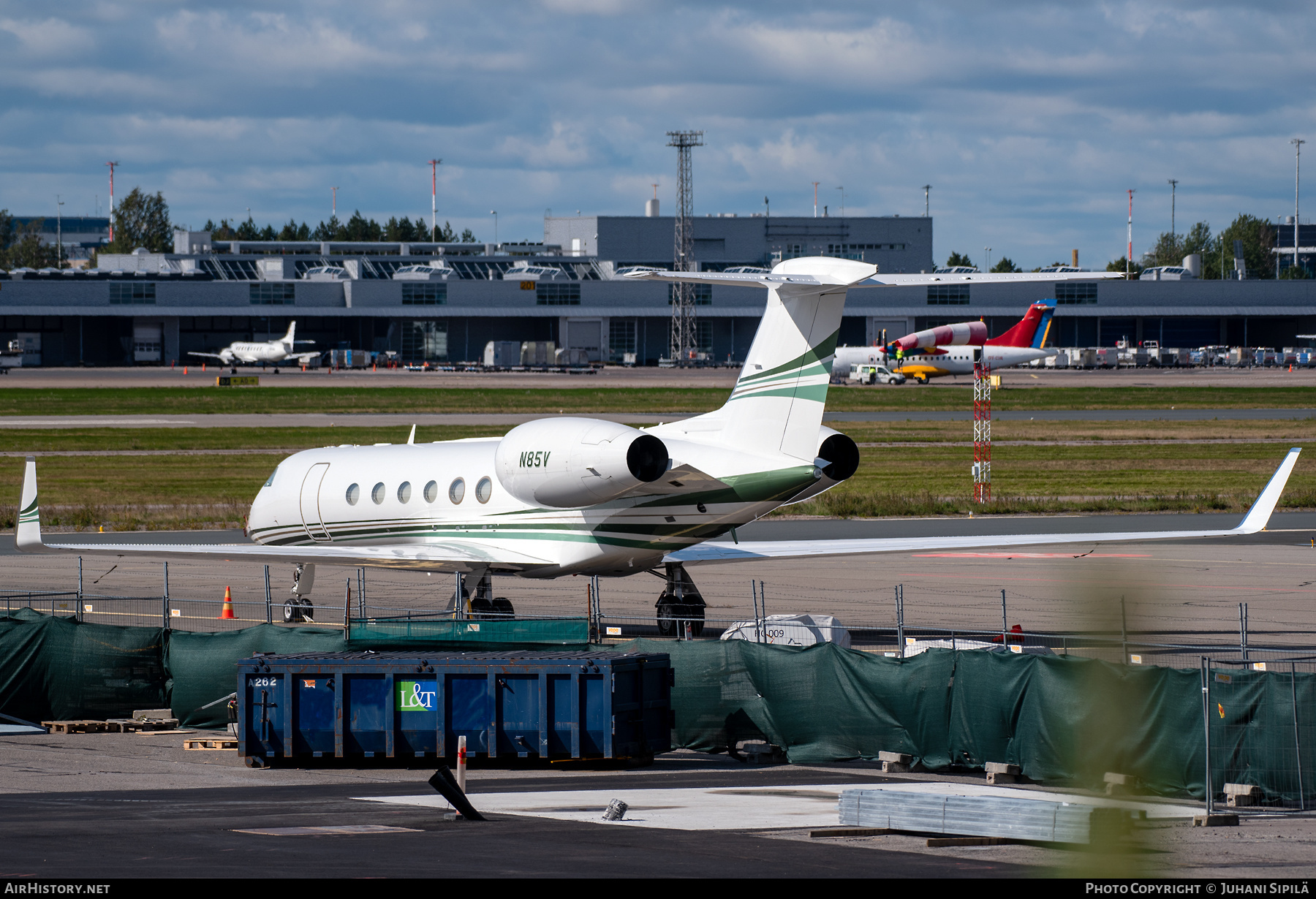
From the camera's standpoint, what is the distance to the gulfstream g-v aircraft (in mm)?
24203

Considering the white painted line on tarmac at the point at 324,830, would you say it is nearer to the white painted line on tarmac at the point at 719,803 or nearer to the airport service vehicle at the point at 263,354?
the white painted line on tarmac at the point at 719,803

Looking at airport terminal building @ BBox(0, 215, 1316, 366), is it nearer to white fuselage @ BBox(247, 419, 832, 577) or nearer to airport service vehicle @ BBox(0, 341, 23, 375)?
airport service vehicle @ BBox(0, 341, 23, 375)

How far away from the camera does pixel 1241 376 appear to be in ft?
443

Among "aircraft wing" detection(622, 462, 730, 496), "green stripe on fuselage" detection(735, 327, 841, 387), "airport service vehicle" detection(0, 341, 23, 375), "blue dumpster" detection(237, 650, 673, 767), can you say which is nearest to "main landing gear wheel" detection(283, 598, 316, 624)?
"aircraft wing" detection(622, 462, 730, 496)

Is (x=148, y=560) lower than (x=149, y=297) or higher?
lower

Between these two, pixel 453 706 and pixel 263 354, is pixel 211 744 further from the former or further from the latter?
pixel 263 354

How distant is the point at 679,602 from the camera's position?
89.3 feet

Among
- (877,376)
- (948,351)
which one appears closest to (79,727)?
(877,376)

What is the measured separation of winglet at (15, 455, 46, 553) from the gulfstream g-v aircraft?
28mm

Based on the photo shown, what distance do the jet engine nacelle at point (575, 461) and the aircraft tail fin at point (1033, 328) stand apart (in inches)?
3793

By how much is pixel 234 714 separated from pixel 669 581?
817 centimetres

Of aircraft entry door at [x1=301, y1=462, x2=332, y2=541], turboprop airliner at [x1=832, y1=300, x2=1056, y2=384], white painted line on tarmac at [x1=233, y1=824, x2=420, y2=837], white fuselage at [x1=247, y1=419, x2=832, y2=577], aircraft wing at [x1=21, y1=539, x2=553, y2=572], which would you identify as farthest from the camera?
turboprop airliner at [x1=832, y1=300, x2=1056, y2=384]
